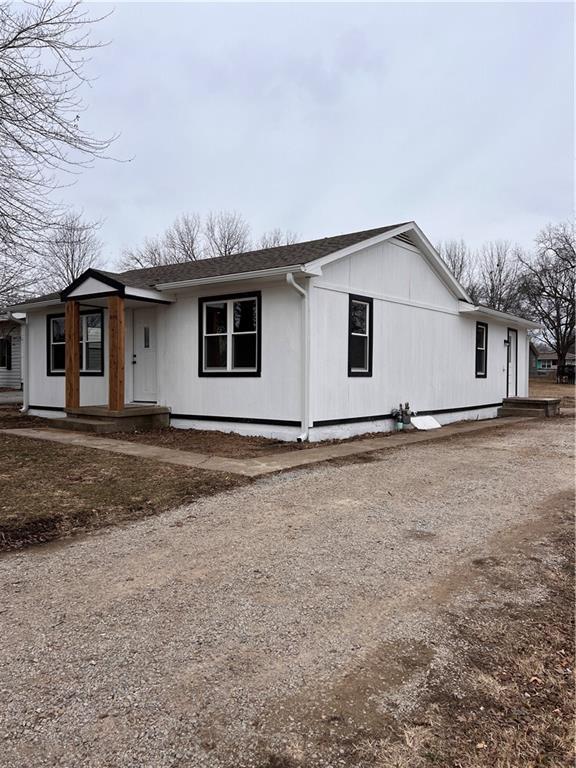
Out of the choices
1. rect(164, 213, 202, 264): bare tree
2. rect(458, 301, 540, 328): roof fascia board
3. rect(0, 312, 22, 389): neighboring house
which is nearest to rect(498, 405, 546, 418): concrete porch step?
rect(458, 301, 540, 328): roof fascia board

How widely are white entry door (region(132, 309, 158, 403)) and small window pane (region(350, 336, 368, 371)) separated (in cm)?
446

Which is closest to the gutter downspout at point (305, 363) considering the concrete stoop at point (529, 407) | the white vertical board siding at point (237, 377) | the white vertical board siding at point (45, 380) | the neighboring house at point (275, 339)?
the neighboring house at point (275, 339)

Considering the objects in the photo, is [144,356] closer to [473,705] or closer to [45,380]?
[45,380]

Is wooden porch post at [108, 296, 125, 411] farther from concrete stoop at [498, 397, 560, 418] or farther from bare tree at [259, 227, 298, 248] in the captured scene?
bare tree at [259, 227, 298, 248]

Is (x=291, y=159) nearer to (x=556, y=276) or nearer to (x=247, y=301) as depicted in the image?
(x=247, y=301)

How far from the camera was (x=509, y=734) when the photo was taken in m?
1.94

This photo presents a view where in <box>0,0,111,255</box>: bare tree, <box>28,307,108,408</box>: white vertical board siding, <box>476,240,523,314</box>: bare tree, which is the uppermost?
<box>476,240,523,314</box>: bare tree

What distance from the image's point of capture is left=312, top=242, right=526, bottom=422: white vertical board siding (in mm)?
9664

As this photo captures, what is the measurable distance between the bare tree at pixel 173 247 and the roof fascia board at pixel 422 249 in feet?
88.6

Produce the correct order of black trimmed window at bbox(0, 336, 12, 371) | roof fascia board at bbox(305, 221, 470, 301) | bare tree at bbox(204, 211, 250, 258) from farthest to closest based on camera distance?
1. bare tree at bbox(204, 211, 250, 258)
2. black trimmed window at bbox(0, 336, 12, 371)
3. roof fascia board at bbox(305, 221, 470, 301)

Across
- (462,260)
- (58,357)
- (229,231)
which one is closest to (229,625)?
(58,357)

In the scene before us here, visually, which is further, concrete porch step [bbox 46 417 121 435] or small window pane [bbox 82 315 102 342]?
small window pane [bbox 82 315 102 342]

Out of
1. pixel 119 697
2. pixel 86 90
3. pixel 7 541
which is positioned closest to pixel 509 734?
pixel 119 697

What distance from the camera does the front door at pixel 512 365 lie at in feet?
57.3
